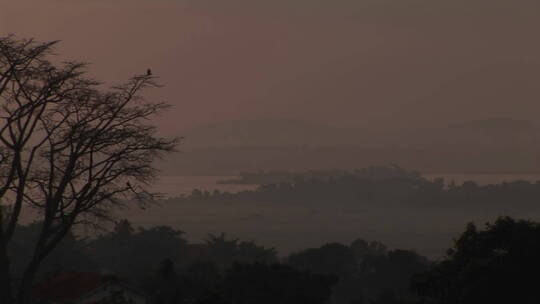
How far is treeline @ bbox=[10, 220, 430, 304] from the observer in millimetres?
77000

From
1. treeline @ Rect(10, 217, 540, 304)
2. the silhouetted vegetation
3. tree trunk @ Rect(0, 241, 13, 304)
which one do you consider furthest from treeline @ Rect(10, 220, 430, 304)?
tree trunk @ Rect(0, 241, 13, 304)

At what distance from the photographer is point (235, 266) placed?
8012 cm

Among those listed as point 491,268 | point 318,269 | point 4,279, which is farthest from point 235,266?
point 318,269

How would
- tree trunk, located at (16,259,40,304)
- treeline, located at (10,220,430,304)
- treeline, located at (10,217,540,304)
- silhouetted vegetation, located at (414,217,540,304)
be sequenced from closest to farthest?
tree trunk, located at (16,259,40,304)
silhouetted vegetation, located at (414,217,540,304)
treeline, located at (10,217,540,304)
treeline, located at (10,220,430,304)

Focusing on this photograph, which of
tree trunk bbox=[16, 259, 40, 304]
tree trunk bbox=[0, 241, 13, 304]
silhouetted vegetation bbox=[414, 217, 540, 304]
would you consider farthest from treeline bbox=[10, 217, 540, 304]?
tree trunk bbox=[0, 241, 13, 304]

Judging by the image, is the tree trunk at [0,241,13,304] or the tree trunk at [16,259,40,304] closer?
the tree trunk at [0,241,13,304]

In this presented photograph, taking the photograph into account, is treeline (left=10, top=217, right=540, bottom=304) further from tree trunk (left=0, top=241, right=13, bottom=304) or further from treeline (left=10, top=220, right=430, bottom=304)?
tree trunk (left=0, top=241, right=13, bottom=304)

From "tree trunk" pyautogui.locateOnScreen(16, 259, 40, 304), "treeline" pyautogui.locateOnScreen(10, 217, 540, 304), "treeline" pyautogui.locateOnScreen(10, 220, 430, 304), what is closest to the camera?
"tree trunk" pyautogui.locateOnScreen(16, 259, 40, 304)

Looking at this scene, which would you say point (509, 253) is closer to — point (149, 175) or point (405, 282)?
point (149, 175)

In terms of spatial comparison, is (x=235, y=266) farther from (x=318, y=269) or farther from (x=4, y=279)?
(x=318, y=269)

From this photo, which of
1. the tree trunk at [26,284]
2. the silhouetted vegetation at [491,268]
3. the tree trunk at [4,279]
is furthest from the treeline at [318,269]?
the tree trunk at [4,279]

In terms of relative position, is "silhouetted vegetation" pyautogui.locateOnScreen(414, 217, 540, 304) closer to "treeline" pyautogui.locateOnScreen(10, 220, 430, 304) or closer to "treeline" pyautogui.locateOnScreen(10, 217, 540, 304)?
"treeline" pyautogui.locateOnScreen(10, 217, 540, 304)

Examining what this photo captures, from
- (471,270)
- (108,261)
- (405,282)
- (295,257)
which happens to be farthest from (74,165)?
(108,261)

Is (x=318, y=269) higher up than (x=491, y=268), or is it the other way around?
(x=318, y=269)
